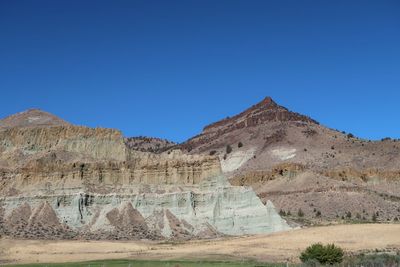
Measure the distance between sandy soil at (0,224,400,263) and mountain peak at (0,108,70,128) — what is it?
5834 centimetres

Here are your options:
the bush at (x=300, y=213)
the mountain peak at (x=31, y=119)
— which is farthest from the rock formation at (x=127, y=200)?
the mountain peak at (x=31, y=119)

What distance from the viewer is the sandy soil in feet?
197

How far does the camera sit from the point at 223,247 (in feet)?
216

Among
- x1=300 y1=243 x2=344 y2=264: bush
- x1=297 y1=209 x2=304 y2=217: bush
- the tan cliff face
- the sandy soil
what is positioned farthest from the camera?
x1=297 y1=209 x2=304 y2=217: bush

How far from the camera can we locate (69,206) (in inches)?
3467

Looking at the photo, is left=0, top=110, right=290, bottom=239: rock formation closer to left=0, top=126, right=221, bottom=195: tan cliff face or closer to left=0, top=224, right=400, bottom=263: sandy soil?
left=0, top=126, right=221, bottom=195: tan cliff face

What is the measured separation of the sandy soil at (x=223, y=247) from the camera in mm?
60188

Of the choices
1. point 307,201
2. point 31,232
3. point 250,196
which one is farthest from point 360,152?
point 31,232

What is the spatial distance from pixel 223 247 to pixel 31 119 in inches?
3196

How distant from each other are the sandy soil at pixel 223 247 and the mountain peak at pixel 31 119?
191ft

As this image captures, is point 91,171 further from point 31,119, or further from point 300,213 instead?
point 31,119

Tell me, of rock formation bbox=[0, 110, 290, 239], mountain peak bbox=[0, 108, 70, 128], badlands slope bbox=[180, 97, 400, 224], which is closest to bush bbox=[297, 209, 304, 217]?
badlands slope bbox=[180, 97, 400, 224]

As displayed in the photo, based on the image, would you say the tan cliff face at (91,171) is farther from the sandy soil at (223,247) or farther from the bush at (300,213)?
the bush at (300,213)

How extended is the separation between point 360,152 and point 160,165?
204 feet
